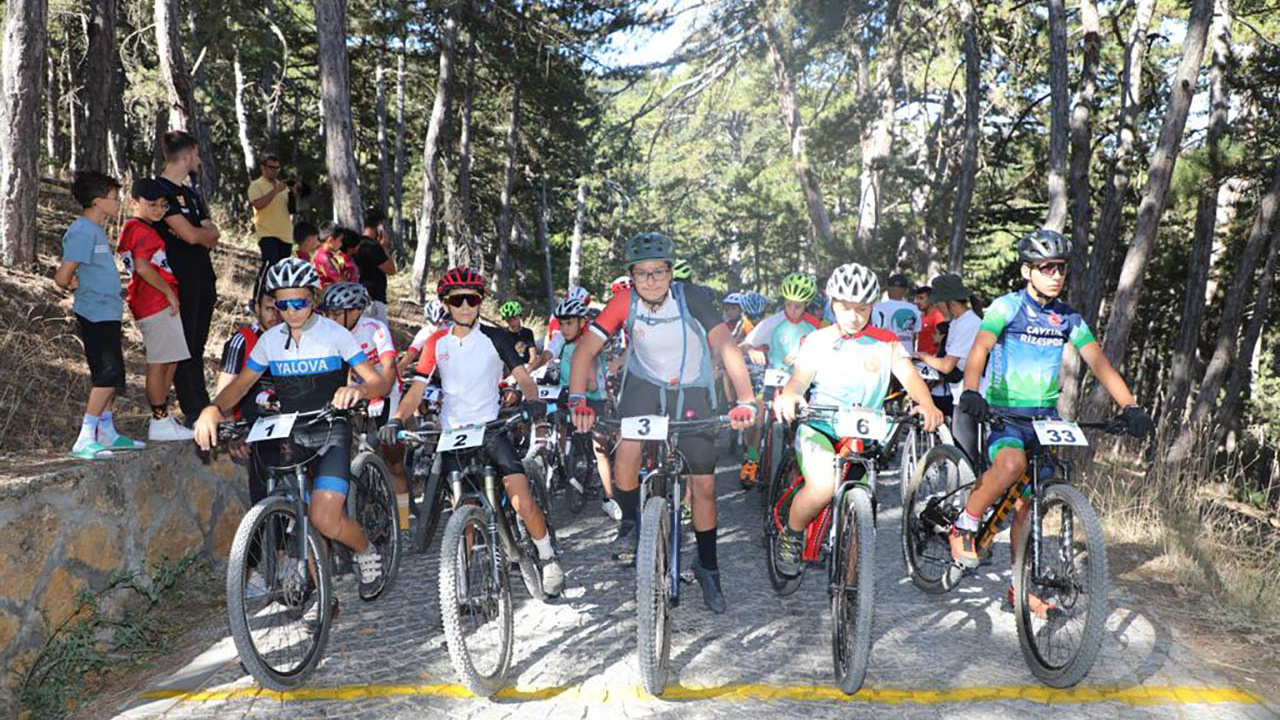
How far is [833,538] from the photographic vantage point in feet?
15.7

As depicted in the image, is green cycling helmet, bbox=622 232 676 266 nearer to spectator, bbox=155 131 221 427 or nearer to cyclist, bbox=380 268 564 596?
cyclist, bbox=380 268 564 596

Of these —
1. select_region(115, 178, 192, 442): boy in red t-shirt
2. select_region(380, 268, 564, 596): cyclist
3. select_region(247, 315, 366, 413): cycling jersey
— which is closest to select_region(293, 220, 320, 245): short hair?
select_region(115, 178, 192, 442): boy in red t-shirt

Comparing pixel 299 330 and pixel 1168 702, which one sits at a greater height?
pixel 299 330

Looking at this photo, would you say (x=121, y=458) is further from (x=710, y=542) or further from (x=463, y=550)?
(x=710, y=542)

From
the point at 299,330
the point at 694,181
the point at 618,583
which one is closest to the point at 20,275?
the point at 299,330

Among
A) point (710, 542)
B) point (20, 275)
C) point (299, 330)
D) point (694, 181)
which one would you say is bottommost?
point (710, 542)

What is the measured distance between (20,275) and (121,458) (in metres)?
4.88

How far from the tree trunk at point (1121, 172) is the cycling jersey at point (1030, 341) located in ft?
28.6

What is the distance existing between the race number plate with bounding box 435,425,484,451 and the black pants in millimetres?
3135

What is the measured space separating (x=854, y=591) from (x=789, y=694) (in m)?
0.64

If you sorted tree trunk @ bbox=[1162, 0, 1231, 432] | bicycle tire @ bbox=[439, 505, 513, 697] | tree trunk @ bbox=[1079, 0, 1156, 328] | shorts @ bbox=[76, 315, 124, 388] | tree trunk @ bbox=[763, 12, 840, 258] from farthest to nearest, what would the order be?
1. tree trunk @ bbox=[763, 12, 840, 258]
2. tree trunk @ bbox=[1162, 0, 1231, 432]
3. tree trunk @ bbox=[1079, 0, 1156, 328]
4. shorts @ bbox=[76, 315, 124, 388]
5. bicycle tire @ bbox=[439, 505, 513, 697]

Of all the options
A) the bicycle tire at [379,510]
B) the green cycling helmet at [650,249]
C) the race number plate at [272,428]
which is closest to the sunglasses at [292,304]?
the race number plate at [272,428]

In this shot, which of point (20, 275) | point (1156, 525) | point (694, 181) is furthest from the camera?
point (694, 181)

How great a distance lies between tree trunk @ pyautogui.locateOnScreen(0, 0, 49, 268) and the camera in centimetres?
911
